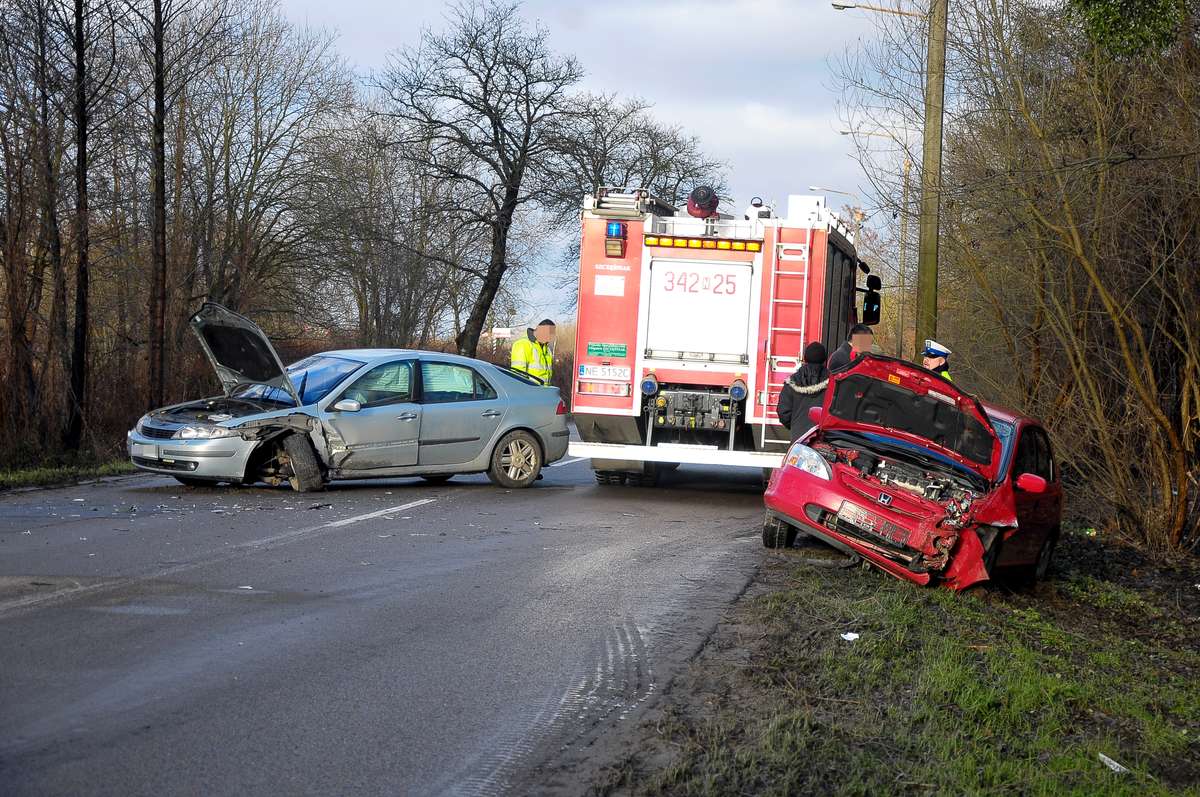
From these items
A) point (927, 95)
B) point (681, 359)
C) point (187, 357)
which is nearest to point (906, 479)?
point (681, 359)

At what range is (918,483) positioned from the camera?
8898mm

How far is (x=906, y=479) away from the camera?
8.97 metres

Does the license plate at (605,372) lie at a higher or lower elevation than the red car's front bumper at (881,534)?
higher

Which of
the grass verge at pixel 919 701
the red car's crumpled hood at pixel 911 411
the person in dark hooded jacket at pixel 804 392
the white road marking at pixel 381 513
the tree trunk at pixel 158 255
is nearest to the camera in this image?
the grass verge at pixel 919 701

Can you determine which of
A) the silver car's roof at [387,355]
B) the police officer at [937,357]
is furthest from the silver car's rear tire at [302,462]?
the police officer at [937,357]

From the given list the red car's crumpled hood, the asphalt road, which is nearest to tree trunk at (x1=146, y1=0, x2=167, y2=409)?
the asphalt road

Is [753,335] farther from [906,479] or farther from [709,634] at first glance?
[709,634]

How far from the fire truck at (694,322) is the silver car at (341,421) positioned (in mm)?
913

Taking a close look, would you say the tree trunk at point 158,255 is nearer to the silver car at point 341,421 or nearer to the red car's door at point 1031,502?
the silver car at point 341,421

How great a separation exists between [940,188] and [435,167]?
26454mm

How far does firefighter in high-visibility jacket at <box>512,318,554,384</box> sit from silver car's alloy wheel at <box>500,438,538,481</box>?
10.7ft

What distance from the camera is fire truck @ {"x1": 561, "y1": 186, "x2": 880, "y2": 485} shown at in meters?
13.6

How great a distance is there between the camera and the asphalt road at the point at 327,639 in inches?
172

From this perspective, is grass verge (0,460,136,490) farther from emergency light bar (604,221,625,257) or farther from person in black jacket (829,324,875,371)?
person in black jacket (829,324,875,371)
